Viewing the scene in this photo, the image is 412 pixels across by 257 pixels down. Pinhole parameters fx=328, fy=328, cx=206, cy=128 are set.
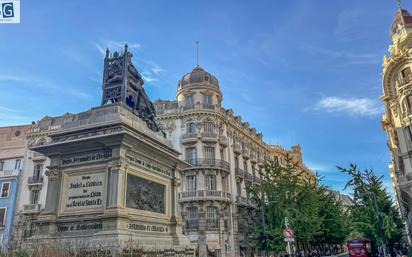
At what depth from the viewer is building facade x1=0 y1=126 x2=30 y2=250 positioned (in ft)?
142

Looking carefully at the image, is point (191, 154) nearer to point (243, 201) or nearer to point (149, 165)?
point (243, 201)

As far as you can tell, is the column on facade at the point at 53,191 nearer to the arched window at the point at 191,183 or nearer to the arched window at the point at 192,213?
the arched window at the point at 192,213

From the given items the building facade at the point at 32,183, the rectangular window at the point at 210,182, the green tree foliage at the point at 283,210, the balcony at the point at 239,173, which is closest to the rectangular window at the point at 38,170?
the building facade at the point at 32,183

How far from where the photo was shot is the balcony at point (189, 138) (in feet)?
140

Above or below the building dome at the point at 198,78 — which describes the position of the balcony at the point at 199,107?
below

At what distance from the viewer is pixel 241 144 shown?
50.6 meters

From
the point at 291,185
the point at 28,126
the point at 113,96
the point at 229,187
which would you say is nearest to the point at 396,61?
the point at 291,185

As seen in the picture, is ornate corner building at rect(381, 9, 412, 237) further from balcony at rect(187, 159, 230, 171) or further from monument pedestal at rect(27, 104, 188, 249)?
monument pedestal at rect(27, 104, 188, 249)

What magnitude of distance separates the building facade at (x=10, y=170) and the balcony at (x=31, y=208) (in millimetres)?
2455

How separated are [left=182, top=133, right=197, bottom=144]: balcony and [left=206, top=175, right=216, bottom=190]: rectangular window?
5094 mm

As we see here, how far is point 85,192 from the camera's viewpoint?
1122 cm

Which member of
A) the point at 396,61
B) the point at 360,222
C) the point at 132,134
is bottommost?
the point at 360,222

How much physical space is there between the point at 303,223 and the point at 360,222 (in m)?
5.58

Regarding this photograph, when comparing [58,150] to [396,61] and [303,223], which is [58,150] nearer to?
[303,223]
